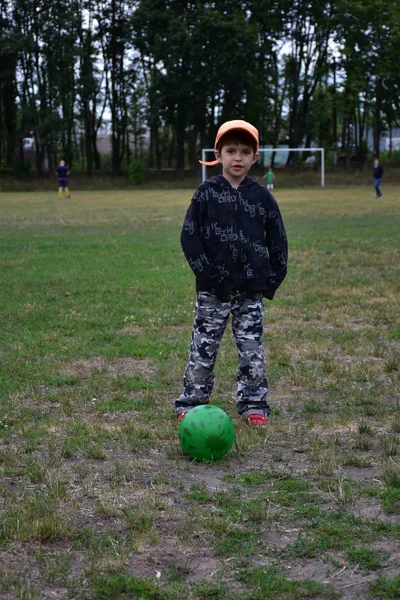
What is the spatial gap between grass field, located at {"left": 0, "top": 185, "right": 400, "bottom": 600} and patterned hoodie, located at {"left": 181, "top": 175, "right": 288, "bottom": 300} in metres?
0.98

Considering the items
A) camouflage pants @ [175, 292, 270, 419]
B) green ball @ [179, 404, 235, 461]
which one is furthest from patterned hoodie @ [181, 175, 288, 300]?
green ball @ [179, 404, 235, 461]

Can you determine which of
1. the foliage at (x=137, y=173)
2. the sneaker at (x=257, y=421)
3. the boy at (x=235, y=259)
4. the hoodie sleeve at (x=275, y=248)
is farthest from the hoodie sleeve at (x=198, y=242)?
the foliage at (x=137, y=173)

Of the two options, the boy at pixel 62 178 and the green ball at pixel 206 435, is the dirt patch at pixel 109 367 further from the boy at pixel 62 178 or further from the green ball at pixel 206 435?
the boy at pixel 62 178

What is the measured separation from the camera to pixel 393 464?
15.1ft

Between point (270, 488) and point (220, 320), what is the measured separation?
149 cm

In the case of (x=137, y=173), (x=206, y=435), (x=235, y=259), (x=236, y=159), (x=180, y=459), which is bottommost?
(x=180, y=459)

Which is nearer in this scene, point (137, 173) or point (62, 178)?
point (62, 178)

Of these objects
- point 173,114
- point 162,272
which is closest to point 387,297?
point 162,272

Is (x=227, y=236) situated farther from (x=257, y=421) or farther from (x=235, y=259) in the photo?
(x=257, y=421)

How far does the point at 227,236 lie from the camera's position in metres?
5.37

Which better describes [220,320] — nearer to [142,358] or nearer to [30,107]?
[142,358]

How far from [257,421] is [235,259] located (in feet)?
3.57

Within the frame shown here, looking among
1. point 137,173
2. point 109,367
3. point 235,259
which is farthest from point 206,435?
point 137,173

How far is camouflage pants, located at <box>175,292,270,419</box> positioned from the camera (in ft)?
18.0
